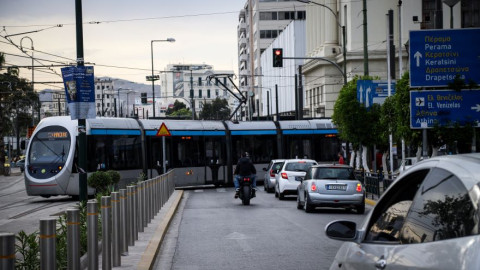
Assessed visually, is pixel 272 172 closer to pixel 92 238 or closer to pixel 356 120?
pixel 356 120

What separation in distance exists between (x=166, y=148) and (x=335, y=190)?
60.4 ft

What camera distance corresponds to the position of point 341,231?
5.56 meters

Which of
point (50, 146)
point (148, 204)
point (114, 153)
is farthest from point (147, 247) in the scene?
point (114, 153)

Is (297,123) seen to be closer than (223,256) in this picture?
No

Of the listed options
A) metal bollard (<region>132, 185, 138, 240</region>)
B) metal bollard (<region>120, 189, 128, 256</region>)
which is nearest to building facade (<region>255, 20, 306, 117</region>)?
metal bollard (<region>132, 185, 138, 240</region>)

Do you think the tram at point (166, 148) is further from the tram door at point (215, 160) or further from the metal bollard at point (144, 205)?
the metal bollard at point (144, 205)

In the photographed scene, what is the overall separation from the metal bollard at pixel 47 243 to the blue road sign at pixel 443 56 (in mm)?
13412

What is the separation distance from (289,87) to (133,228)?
265 feet

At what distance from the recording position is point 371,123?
39000 millimetres

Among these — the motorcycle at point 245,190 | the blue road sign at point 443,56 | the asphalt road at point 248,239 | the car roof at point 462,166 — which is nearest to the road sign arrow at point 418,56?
the blue road sign at point 443,56

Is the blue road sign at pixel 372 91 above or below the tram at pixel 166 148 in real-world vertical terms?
above

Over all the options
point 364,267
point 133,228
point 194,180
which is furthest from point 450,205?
point 194,180

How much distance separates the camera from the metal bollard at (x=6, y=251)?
5.34m

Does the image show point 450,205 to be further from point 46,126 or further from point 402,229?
point 46,126
